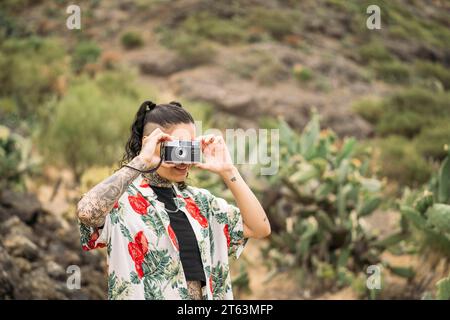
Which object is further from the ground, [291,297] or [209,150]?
[209,150]

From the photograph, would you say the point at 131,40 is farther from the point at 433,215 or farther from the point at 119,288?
the point at 119,288

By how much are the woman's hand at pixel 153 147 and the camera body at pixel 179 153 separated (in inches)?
1.1

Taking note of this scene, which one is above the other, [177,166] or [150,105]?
[150,105]

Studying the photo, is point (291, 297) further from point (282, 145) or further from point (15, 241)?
point (15, 241)

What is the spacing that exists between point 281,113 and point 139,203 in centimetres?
1681

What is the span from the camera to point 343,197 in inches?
287


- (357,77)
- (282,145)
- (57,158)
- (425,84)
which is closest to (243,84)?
(357,77)

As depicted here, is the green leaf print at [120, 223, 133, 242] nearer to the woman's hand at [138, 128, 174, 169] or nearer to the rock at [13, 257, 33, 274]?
the woman's hand at [138, 128, 174, 169]

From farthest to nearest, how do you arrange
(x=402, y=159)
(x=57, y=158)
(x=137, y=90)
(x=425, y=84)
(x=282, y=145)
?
(x=425, y=84)
(x=137, y=90)
(x=402, y=159)
(x=57, y=158)
(x=282, y=145)

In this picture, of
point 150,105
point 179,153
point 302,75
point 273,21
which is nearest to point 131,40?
point 273,21

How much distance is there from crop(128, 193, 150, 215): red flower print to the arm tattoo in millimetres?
104

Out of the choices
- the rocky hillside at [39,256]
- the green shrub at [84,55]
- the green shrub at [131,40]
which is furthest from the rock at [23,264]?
the green shrub at [131,40]

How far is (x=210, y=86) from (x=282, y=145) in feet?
41.5

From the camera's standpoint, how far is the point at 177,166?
2.57 meters
